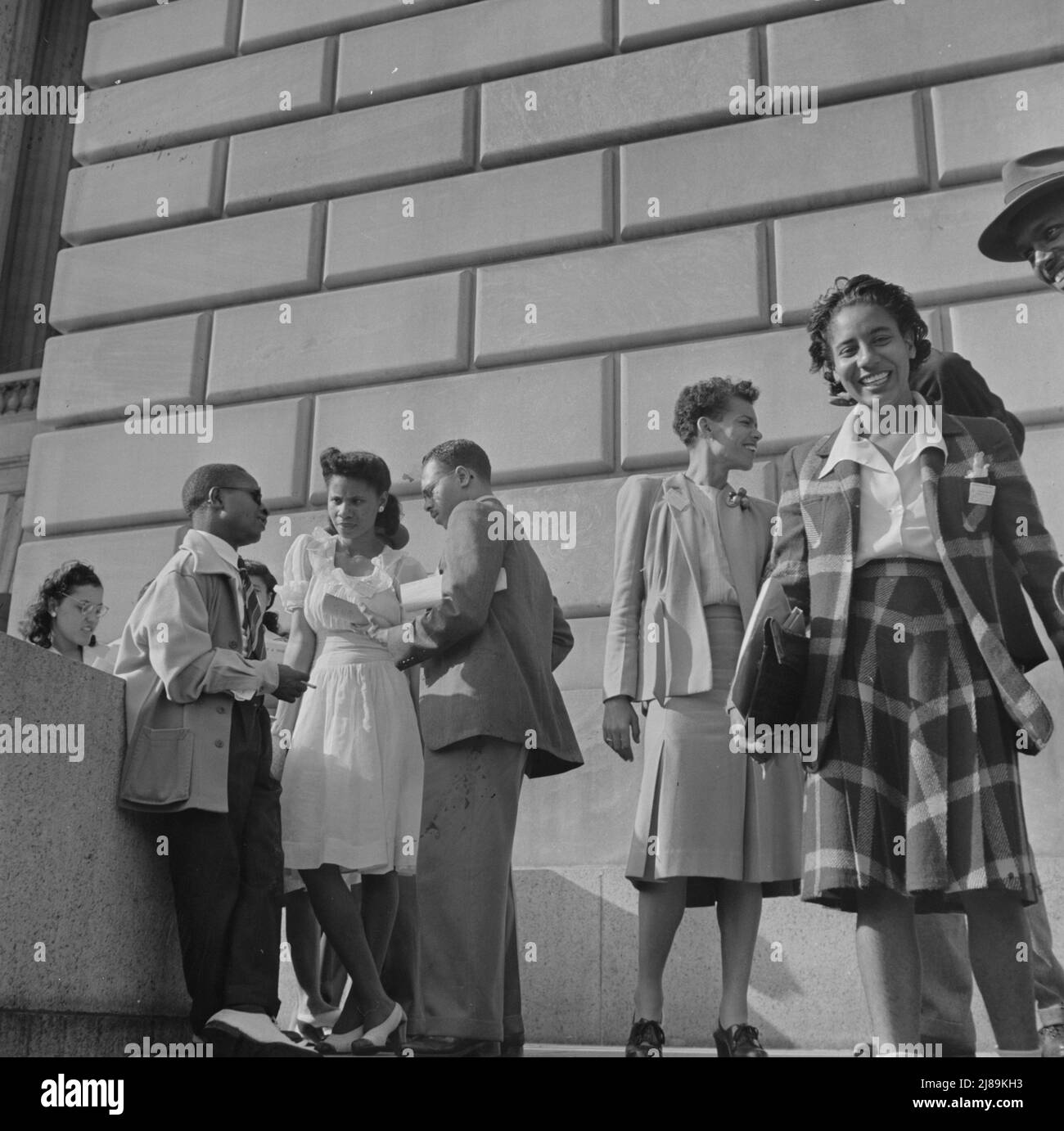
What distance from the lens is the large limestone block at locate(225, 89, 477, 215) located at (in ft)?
28.0

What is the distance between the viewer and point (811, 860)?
360 cm

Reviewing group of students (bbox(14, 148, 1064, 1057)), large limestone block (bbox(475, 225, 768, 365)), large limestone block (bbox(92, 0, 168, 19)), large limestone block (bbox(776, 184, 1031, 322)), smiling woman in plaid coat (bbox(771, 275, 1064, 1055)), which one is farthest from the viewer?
large limestone block (bbox(92, 0, 168, 19))

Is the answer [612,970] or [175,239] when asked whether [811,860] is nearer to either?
[612,970]

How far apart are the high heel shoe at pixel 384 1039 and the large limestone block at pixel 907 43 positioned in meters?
5.12

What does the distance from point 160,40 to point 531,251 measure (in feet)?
10.2

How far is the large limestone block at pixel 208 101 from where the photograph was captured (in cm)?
901

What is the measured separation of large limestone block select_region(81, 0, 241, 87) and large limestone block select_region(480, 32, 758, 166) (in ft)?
6.44

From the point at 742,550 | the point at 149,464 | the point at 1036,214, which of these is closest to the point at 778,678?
the point at 742,550

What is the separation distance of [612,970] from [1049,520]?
270 cm

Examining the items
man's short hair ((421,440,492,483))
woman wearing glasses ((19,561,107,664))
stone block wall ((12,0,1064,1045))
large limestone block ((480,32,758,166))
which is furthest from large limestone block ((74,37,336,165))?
man's short hair ((421,440,492,483))

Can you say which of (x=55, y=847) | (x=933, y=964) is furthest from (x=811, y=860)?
(x=55, y=847)

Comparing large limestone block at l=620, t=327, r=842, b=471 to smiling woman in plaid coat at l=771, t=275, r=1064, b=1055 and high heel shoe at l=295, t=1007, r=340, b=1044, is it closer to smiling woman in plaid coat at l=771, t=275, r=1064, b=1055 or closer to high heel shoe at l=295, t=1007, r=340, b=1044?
high heel shoe at l=295, t=1007, r=340, b=1044

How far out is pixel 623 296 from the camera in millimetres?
7867

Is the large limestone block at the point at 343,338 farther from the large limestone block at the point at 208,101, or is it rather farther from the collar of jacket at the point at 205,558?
the collar of jacket at the point at 205,558
